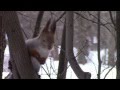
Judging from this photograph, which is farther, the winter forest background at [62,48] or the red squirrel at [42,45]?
the winter forest background at [62,48]

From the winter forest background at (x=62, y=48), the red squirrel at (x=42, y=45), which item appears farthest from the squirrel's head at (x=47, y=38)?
the winter forest background at (x=62, y=48)

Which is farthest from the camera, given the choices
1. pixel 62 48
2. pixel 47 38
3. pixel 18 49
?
pixel 62 48

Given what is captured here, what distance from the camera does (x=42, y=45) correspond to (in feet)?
2.61

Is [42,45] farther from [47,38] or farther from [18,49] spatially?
[18,49]

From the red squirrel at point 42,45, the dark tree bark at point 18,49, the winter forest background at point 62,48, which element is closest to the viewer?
the red squirrel at point 42,45

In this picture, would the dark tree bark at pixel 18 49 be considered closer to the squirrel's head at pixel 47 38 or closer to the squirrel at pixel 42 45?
the squirrel at pixel 42 45

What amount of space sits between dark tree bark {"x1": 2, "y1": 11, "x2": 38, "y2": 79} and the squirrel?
2 cm

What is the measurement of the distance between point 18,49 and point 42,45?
169 millimetres

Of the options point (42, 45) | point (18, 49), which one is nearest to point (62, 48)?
point (18, 49)

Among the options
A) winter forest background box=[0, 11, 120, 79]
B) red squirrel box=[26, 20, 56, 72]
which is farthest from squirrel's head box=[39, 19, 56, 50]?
winter forest background box=[0, 11, 120, 79]

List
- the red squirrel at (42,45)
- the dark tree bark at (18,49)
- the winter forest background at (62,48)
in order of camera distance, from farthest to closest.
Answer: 1. the winter forest background at (62,48)
2. the dark tree bark at (18,49)
3. the red squirrel at (42,45)

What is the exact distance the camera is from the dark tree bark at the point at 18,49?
0.91 m
